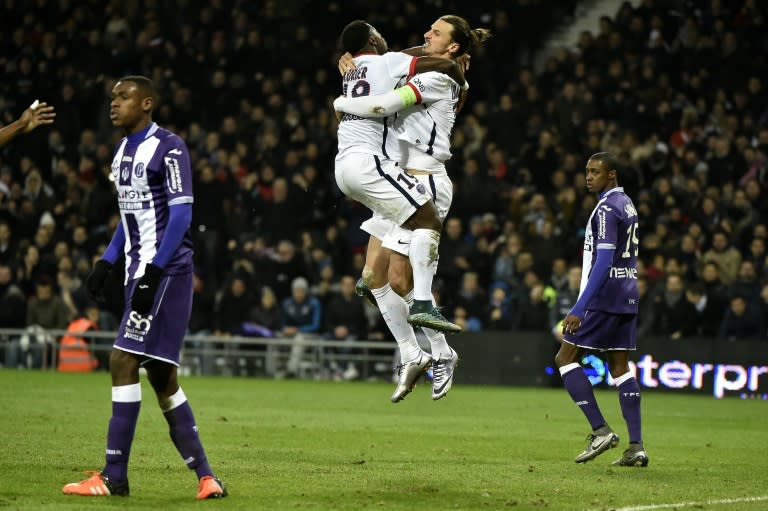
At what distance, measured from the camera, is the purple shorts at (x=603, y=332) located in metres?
11.1

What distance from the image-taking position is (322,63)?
28.0 metres

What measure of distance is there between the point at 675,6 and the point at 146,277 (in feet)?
67.1

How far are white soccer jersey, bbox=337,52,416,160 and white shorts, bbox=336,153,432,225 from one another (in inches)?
4.5

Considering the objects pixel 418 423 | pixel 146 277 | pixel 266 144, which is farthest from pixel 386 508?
pixel 266 144

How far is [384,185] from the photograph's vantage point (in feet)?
31.3

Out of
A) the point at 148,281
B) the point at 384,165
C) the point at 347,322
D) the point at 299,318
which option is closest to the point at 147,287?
the point at 148,281

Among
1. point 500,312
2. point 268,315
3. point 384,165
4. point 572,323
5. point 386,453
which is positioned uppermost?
point 384,165

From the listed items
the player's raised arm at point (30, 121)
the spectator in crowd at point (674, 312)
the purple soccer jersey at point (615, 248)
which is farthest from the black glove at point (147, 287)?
the spectator in crowd at point (674, 312)

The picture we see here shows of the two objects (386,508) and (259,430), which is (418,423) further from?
(386,508)

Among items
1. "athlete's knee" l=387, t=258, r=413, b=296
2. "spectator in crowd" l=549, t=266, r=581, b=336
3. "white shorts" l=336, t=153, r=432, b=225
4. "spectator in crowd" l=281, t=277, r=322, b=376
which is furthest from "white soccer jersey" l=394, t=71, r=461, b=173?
"spectator in crowd" l=281, t=277, r=322, b=376

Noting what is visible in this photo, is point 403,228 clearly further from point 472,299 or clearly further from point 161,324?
point 472,299

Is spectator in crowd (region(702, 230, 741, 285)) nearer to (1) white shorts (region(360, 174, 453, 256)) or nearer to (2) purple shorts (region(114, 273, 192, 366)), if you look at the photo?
(1) white shorts (region(360, 174, 453, 256))

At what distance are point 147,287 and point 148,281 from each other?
0.12 feet

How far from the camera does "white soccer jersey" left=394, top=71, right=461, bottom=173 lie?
984cm
